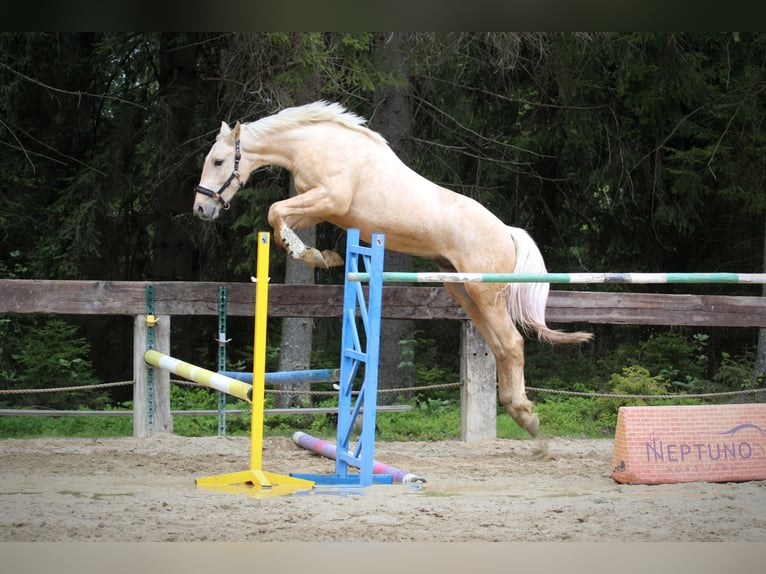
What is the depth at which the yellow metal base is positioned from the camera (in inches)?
169

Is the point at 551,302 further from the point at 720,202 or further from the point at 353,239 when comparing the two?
the point at 720,202

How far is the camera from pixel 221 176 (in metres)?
5.33

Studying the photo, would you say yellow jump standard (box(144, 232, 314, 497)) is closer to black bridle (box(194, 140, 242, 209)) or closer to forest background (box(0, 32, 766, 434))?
black bridle (box(194, 140, 242, 209))

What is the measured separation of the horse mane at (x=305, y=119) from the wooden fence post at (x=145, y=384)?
140cm

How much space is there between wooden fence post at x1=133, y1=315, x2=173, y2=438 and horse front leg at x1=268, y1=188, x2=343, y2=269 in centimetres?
124

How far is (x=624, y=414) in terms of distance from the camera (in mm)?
4730

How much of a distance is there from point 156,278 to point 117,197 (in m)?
0.91

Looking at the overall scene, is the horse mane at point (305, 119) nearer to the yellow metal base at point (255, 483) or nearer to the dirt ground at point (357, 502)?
the dirt ground at point (357, 502)

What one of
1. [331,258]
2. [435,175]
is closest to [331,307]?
[331,258]

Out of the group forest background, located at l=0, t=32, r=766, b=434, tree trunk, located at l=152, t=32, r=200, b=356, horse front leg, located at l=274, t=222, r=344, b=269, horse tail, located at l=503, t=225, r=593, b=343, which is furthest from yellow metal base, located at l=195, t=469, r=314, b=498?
tree trunk, located at l=152, t=32, r=200, b=356

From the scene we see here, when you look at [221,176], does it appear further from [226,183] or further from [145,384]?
[145,384]

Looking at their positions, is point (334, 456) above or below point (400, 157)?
below

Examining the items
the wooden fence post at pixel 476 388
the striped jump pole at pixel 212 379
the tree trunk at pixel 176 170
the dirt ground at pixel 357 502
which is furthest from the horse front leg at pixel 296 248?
the tree trunk at pixel 176 170

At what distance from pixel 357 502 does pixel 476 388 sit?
226cm
